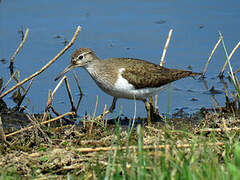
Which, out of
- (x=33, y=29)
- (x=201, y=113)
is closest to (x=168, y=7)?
(x=33, y=29)

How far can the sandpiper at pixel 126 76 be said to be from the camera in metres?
6.96

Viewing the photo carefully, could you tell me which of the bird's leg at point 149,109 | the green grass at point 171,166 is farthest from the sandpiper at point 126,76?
the green grass at point 171,166

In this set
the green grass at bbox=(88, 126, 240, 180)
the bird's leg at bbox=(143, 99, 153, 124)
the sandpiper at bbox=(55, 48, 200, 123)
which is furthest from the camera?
the bird's leg at bbox=(143, 99, 153, 124)

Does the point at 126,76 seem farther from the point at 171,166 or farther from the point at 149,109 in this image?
the point at 171,166

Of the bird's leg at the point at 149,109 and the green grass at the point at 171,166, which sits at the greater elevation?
the bird's leg at the point at 149,109

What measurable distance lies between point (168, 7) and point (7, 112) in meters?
5.22

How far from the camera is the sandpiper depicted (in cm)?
696

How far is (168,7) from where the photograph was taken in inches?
438

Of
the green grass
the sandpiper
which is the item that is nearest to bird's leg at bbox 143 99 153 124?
the sandpiper

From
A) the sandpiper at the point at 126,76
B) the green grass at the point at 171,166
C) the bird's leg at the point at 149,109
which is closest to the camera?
the green grass at the point at 171,166

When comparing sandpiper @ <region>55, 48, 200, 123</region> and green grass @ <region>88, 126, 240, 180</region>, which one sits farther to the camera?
sandpiper @ <region>55, 48, 200, 123</region>

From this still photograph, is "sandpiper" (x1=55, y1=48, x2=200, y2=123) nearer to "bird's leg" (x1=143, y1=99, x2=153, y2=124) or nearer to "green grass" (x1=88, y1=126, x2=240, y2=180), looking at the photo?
"bird's leg" (x1=143, y1=99, x2=153, y2=124)

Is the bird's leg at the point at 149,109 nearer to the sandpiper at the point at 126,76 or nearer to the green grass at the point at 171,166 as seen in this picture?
the sandpiper at the point at 126,76

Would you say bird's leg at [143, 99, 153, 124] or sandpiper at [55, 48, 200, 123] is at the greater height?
sandpiper at [55, 48, 200, 123]
